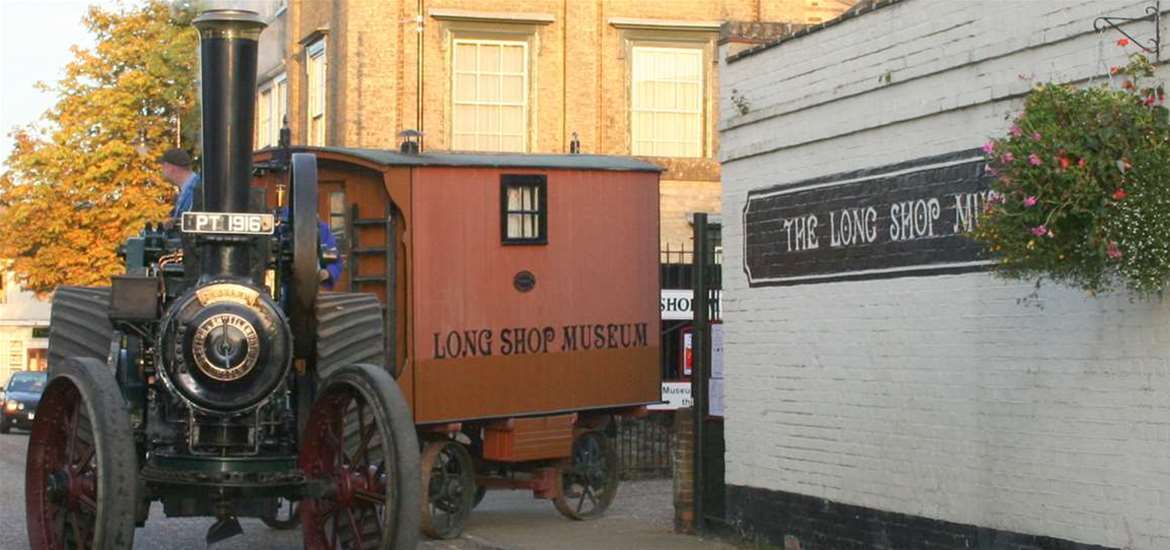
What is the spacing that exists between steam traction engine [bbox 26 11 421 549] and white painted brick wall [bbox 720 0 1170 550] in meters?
3.46

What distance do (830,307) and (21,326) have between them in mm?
69583

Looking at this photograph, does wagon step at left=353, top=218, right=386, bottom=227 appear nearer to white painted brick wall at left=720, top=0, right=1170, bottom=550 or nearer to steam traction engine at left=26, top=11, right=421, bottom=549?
white painted brick wall at left=720, top=0, right=1170, bottom=550

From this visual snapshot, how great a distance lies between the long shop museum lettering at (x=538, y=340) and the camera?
14.8m

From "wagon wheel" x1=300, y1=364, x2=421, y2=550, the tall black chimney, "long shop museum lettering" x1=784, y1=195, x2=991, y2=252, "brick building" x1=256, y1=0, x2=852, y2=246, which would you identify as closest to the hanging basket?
"long shop museum lettering" x1=784, y1=195, x2=991, y2=252

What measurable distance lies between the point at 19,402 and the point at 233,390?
88.2ft

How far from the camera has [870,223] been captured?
11.8 meters

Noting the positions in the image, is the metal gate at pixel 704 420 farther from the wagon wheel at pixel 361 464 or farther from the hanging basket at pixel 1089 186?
the hanging basket at pixel 1089 186

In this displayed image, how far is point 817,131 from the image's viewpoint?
12438 mm

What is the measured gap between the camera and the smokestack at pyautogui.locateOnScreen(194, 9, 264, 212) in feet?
32.0

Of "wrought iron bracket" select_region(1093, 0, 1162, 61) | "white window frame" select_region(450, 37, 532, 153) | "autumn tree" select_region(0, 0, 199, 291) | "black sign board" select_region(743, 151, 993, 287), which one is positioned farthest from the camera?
"autumn tree" select_region(0, 0, 199, 291)

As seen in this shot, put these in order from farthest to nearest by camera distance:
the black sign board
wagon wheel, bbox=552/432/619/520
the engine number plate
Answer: wagon wheel, bbox=552/432/619/520
the black sign board
the engine number plate

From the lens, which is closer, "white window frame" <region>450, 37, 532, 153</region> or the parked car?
"white window frame" <region>450, 37, 532, 153</region>

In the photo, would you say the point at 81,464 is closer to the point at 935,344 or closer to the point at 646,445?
the point at 935,344

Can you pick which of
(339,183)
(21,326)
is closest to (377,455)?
(339,183)
